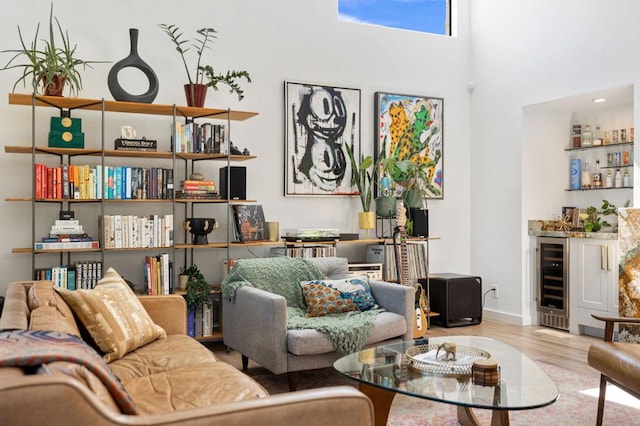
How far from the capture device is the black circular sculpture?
453cm

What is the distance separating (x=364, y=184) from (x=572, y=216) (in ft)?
6.70

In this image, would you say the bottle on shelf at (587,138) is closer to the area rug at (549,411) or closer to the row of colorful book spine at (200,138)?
the area rug at (549,411)

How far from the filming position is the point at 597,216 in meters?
5.80

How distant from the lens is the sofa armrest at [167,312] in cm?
343

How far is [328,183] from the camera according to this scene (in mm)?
5762

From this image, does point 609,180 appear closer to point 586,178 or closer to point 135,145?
point 586,178

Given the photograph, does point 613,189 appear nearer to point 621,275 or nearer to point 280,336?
point 621,275

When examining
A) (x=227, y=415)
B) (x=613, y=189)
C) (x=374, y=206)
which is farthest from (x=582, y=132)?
(x=227, y=415)

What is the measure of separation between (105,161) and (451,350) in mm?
3302

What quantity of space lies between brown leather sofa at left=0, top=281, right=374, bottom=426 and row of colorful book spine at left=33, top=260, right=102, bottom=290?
177 cm

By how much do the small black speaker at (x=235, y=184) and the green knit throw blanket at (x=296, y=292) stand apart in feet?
2.49

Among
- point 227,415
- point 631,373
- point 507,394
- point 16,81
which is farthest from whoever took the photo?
point 16,81

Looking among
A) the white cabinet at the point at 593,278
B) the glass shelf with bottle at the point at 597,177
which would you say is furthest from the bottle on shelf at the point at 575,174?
the white cabinet at the point at 593,278

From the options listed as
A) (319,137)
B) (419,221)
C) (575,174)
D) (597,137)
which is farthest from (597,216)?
(319,137)
